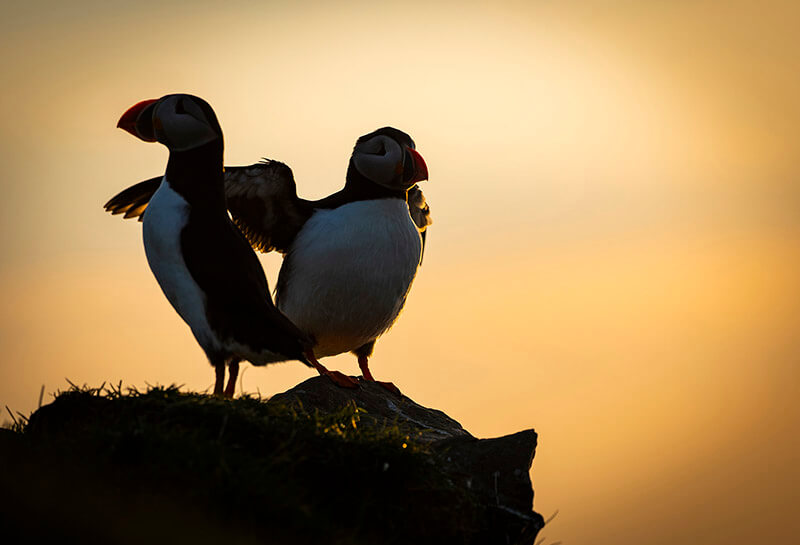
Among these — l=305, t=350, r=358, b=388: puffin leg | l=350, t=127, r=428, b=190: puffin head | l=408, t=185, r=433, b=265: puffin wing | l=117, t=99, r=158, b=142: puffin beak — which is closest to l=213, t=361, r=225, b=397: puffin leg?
l=305, t=350, r=358, b=388: puffin leg

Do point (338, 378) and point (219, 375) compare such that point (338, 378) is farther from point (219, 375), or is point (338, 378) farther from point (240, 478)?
point (240, 478)

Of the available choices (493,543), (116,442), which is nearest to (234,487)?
(116,442)

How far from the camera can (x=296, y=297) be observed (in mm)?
8727

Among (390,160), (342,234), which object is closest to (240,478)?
(342,234)

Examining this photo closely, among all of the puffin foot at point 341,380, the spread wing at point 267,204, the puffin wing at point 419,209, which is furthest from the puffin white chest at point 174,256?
the puffin wing at point 419,209

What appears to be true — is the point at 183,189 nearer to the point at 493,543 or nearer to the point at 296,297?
the point at 296,297

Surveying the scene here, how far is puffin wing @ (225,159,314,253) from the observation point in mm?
8852

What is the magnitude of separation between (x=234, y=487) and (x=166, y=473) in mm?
338

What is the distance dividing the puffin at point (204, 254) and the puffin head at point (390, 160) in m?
2.06

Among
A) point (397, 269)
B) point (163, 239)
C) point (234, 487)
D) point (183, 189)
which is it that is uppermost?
point (397, 269)

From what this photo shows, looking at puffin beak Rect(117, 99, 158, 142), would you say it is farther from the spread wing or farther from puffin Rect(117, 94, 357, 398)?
the spread wing

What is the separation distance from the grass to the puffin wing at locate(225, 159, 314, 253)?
3.85 meters

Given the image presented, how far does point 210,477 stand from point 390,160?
16.2 ft

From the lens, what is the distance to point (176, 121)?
21.9 feet
